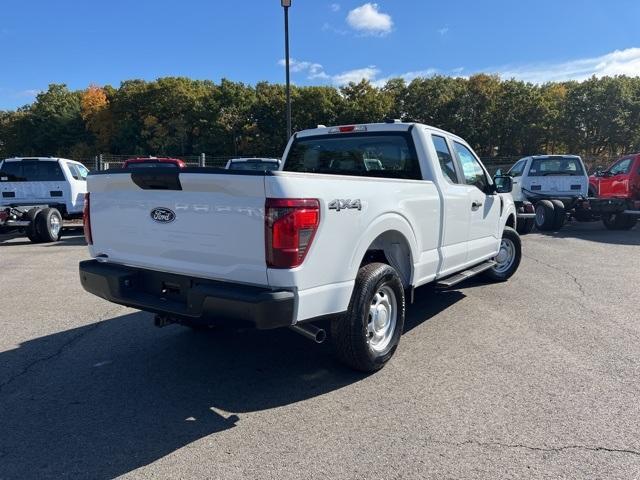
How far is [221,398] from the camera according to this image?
3.78m

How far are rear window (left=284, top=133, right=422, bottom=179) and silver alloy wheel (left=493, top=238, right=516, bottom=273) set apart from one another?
10.4 feet

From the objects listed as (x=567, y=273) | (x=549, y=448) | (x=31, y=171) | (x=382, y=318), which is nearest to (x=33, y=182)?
(x=31, y=171)

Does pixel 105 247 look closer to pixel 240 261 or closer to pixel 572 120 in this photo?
pixel 240 261

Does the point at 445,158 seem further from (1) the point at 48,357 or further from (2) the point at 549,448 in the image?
(1) the point at 48,357

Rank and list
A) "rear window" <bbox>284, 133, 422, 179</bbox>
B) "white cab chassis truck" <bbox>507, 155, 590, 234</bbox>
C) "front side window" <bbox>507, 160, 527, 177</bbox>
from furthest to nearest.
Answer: "front side window" <bbox>507, 160, 527, 177</bbox> < "white cab chassis truck" <bbox>507, 155, 590, 234</bbox> < "rear window" <bbox>284, 133, 422, 179</bbox>

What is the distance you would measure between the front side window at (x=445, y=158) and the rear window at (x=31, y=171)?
1099cm

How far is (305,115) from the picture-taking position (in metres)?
49.5

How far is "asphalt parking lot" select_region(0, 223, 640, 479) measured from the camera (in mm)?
2949

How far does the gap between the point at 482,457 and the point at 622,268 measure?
23.6ft

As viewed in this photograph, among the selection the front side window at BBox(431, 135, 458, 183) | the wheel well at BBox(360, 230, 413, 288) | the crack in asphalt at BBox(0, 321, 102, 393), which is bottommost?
the crack in asphalt at BBox(0, 321, 102, 393)

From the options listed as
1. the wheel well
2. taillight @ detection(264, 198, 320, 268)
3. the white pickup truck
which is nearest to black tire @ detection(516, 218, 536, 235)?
the white pickup truck

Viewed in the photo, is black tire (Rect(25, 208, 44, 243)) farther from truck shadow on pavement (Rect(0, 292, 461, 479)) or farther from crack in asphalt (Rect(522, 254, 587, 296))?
crack in asphalt (Rect(522, 254, 587, 296))

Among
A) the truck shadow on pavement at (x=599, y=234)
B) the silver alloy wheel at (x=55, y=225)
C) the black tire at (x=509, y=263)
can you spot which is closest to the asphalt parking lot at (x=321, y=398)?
the black tire at (x=509, y=263)

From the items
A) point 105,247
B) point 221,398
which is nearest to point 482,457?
point 221,398
